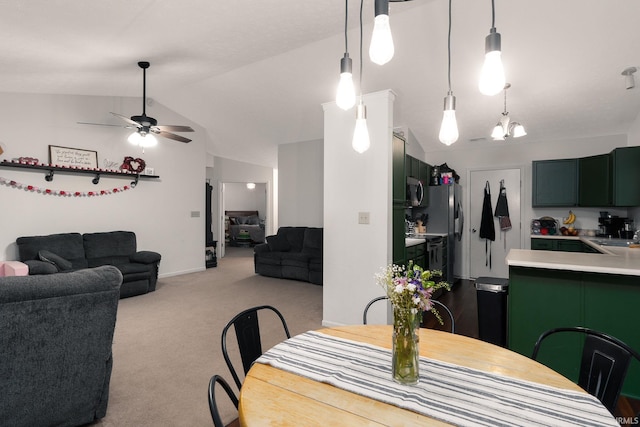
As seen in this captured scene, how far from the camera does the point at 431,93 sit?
4598 mm

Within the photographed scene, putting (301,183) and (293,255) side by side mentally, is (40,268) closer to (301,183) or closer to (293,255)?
(293,255)

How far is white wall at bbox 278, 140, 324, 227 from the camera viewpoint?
7023 mm

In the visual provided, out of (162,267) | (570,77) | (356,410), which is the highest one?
(570,77)

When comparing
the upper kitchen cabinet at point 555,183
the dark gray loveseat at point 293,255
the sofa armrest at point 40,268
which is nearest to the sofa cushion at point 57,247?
the sofa armrest at point 40,268

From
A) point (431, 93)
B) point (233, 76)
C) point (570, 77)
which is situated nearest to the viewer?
point (570, 77)

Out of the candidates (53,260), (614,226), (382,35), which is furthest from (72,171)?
(614,226)

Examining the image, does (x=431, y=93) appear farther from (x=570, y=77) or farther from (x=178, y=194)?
(x=178, y=194)

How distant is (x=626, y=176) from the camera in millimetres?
4219

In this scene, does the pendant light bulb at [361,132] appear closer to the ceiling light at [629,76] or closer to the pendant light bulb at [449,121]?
the pendant light bulb at [449,121]

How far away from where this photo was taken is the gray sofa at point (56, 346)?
5.23 ft

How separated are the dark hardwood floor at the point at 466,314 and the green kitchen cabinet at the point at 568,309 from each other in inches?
5.5

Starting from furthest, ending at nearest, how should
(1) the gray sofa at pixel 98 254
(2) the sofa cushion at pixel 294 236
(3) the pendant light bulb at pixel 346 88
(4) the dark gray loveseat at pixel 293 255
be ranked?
(2) the sofa cushion at pixel 294 236
(4) the dark gray loveseat at pixel 293 255
(1) the gray sofa at pixel 98 254
(3) the pendant light bulb at pixel 346 88

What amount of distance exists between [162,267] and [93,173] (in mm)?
1940

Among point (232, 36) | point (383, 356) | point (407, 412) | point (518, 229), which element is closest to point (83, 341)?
point (383, 356)
